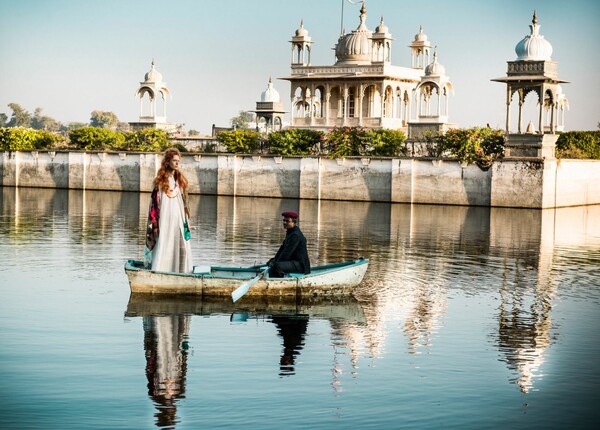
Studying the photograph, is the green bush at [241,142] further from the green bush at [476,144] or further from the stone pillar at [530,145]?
the stone pillar at [530,145]

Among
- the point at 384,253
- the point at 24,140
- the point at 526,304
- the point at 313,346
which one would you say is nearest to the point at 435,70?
the point at 24,140

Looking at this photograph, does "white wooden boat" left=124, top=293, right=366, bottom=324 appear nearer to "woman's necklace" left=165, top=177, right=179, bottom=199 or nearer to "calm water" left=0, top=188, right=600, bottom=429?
"calm water" left=0, top=188, right=600, bottom=429

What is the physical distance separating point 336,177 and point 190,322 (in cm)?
3696

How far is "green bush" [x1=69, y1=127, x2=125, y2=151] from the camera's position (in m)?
63.9

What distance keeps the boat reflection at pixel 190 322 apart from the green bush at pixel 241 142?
41.2 metres

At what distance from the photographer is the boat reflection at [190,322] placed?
13523 millimetres

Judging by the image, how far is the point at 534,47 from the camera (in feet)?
166

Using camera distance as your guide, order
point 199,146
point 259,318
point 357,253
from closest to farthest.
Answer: point 259,318 < point 357,253 < point 199,146

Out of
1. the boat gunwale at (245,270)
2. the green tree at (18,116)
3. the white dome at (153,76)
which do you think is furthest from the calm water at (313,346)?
the green tree at (18,116)

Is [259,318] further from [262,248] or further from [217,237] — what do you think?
[217,237]

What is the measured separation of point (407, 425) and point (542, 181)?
3807 cm

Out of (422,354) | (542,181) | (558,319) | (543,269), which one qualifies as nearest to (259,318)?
(422,354)

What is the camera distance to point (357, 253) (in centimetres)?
2906

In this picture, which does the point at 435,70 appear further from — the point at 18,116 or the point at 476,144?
the point at 18,116
